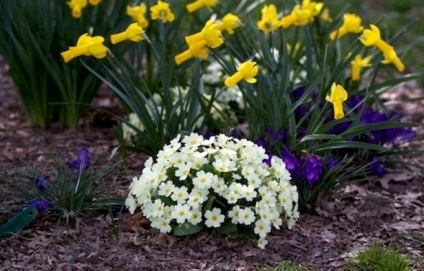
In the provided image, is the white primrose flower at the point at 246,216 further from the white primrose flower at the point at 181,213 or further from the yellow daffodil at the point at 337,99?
the yellow daffodil at the point at 337,99

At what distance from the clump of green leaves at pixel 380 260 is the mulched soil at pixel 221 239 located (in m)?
0.07

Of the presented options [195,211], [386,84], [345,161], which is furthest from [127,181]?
[386,84]

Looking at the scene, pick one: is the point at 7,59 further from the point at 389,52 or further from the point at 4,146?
the point at 389,52

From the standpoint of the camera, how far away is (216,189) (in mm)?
3404

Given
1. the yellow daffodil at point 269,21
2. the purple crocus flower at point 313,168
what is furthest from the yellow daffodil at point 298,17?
the purple crocus flower at point 313,168

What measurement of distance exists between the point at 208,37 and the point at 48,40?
1.25 metres

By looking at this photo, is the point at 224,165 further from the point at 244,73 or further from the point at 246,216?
the point at 244,73

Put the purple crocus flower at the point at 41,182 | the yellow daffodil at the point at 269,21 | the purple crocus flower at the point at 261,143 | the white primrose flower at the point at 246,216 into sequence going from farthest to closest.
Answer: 1. the yellow daffodil at the point at 269,21
2. the purple crocus flower at the point at 261,143
3. the purple crocus flower at the point at 41,182
4. the white primrose flower at the point at 246,216

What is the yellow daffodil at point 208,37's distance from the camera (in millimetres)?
3760

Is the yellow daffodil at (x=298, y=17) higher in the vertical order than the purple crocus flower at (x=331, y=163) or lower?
higher

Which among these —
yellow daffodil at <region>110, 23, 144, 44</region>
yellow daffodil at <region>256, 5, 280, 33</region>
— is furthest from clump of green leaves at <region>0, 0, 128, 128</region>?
yellow daffodil at <region>256, 5, 280, 33</region>

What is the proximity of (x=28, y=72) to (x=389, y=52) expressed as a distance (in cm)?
207

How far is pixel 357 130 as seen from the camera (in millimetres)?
3926

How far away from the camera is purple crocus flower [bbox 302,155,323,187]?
3.70 metres
